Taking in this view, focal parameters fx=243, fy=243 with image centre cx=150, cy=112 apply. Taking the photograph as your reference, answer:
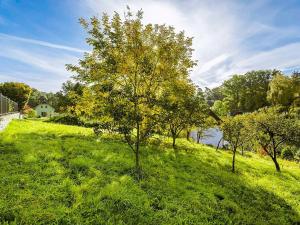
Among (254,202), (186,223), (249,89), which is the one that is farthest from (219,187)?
(249,89)

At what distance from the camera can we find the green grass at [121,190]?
7196 millimetres

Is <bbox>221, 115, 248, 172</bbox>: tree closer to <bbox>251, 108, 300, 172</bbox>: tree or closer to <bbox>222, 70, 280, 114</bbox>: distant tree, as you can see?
<bbox>251, 108, 300, 172</bbox>: tree

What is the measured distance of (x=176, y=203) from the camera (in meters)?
8.98

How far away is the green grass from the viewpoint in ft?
23.6

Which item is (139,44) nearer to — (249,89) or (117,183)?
(117,183)

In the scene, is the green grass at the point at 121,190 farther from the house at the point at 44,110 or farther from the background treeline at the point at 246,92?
the house at the point at 44,110

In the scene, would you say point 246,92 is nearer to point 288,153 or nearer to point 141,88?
point 288,153

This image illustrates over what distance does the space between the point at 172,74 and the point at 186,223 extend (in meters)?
7.49

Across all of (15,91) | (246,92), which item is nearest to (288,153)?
(246,92)

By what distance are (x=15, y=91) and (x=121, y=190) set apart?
78.2 meters

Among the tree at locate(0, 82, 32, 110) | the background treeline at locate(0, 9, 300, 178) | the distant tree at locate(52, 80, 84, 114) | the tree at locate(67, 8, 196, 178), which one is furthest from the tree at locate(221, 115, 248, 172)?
the tree at locate(0, 82, 32, 110)

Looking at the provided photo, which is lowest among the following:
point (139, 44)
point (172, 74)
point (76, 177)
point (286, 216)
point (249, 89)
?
point (286, 216)

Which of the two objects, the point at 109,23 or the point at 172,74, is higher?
the point at 109,23

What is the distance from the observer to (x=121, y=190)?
356 inches
